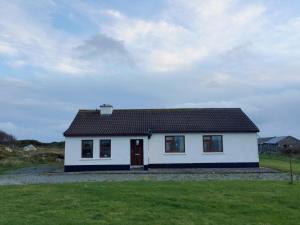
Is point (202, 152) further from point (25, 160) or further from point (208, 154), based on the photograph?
point (25, 160)

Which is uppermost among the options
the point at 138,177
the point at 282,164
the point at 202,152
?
the point at 202,152

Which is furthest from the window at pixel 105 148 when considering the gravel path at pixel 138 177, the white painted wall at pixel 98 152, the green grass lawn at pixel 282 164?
the green grass lawn at pixel 282 164

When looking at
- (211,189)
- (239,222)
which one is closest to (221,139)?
(211,189)

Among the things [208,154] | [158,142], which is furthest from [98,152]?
[208,154]

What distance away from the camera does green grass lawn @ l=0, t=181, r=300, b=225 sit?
32.6 ft

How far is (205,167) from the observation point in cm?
3147

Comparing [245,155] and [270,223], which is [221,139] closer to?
[245,155]

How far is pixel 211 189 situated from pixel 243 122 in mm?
18390

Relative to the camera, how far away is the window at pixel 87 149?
30422mm

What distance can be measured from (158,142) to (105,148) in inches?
167

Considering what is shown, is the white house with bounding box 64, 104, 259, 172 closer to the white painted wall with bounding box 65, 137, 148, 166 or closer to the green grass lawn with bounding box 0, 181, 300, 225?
the white painted wall with bounding box 65, 137, 148, 166

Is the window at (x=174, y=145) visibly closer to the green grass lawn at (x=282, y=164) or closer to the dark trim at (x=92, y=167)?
the dark trim at (x=92, y=167)

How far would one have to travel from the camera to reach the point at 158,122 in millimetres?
33219

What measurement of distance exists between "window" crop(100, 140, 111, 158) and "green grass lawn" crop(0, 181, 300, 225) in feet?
47.2
